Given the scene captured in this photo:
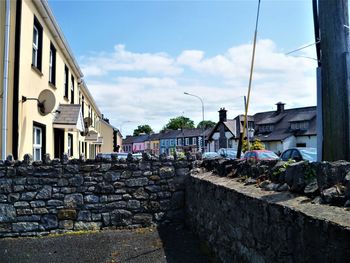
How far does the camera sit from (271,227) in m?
2.90

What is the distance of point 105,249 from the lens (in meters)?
6.18

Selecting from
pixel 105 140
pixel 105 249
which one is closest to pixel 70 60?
pixel 105 249

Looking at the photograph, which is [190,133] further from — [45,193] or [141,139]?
[45,193]

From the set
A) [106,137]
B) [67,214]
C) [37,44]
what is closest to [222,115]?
[106,137]

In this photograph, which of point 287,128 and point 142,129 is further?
point 142,129

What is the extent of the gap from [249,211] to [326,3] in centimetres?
218

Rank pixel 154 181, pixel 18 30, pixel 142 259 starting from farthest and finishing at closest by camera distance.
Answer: pixel 18 30 → pixel 154 181 → pixel 142 259

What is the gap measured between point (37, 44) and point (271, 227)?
996 cm

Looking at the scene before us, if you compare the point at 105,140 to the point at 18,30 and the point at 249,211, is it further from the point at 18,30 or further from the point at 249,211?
the point at 249,211

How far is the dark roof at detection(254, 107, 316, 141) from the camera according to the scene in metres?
48.8

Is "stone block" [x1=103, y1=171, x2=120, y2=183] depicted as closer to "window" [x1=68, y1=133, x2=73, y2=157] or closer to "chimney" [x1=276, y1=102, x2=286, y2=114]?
"window" [x1=68, y1=133, x2=73, y2=157]

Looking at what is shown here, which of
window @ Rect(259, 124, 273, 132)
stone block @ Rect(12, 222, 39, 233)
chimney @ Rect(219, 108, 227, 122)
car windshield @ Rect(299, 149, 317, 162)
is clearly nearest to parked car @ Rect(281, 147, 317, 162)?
car windshield @ Rect(299, 149, 317, 162)

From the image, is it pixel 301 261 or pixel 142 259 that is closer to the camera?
pixel 301 261

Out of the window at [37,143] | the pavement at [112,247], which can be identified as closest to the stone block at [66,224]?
the pavement at [112,247]
